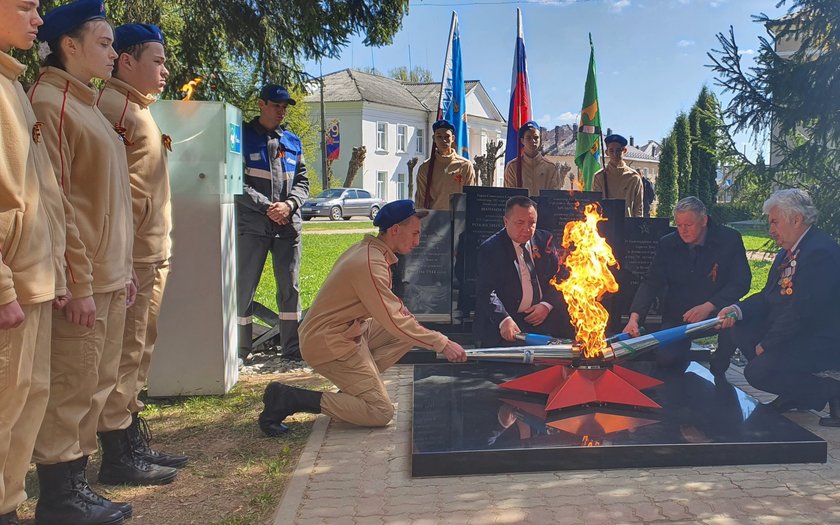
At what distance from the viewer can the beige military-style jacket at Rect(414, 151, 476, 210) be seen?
8.79m

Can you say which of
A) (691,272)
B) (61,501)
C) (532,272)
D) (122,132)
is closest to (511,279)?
(532,272)

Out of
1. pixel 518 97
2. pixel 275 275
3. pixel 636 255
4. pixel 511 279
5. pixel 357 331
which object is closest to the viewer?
pixel 357 331

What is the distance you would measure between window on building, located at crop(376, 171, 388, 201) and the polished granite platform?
148ft

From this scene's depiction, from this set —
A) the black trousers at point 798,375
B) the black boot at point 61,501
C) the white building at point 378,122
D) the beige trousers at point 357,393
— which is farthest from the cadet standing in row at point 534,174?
the white building at point 378,122

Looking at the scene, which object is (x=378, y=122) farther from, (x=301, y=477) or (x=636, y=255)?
(x=301, y=477)

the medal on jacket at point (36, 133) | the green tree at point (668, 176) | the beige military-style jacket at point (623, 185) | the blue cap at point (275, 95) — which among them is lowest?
the medal on jacket at point (36, 133)

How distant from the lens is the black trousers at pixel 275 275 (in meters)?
6.86

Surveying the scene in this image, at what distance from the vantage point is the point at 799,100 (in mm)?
7352

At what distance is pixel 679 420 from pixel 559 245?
10.5 feet

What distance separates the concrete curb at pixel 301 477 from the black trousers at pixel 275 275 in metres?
1.96

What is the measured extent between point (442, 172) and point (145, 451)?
545cm

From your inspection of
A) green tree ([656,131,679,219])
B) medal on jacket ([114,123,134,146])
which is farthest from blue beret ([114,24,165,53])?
green tree ([656,131,679,219])

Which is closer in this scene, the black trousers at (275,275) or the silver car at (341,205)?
the black trousers at (275,275)

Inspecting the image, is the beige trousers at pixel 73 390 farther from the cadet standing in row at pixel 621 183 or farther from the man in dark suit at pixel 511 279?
the cadet standing in row at pixel 621 183
